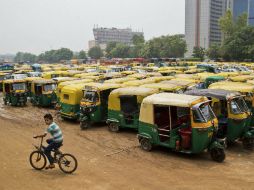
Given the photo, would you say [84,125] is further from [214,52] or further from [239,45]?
[214,52]

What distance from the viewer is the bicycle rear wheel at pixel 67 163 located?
9328 millimetres

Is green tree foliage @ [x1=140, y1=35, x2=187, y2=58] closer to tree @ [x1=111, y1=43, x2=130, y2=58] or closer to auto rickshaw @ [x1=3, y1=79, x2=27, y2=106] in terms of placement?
tree @ [x1=111, y1=43, x2=130, y2=58]

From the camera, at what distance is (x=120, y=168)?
412 inches

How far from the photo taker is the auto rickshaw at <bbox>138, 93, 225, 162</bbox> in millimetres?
11164

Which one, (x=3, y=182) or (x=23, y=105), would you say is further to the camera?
(x=23, y=105)

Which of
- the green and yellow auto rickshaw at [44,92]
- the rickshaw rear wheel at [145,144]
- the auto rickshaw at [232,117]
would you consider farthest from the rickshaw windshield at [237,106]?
the green and yellow auto rickshaw at [44,92]

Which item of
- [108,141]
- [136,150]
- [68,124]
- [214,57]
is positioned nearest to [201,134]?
[136,150]

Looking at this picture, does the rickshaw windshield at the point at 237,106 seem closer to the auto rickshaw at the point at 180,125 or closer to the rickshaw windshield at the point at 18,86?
the auto rickshaw at the point at 180,125

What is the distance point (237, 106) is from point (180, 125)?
8.07 feet

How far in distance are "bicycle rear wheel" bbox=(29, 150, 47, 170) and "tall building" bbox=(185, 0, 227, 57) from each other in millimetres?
137365

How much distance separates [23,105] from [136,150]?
48.8 feet

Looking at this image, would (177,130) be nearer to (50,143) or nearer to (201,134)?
(201,134)

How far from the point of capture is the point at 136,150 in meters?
12.8

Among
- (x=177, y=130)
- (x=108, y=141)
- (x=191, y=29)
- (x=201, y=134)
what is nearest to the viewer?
(x=201, y=134)
